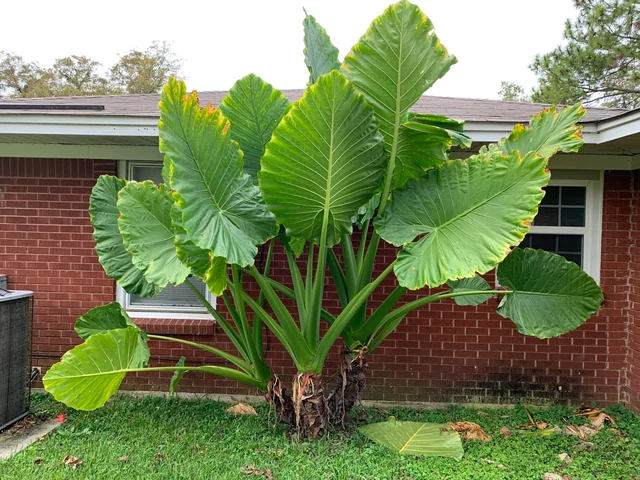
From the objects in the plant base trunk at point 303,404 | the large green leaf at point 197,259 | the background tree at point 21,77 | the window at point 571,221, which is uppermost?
the background tree at point 21,77

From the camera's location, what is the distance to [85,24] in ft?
122

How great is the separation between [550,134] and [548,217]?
66.9 inches

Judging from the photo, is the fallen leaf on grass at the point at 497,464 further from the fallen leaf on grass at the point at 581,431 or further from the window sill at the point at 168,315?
the window sill at the point at 168,315

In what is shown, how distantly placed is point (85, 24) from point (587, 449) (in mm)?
41976

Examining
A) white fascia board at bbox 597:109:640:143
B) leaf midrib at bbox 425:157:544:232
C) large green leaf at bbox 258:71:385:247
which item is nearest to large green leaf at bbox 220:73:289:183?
large green leaf at bbox 258:71:385:247

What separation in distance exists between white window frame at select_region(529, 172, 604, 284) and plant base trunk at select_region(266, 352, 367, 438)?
7.89ft

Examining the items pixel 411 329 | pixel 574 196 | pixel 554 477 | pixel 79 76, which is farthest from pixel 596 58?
pixel 79 76

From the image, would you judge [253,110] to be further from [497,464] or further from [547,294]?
[497,464]

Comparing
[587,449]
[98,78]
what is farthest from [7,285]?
[98,78]

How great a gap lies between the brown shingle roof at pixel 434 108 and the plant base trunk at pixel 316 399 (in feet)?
7.53

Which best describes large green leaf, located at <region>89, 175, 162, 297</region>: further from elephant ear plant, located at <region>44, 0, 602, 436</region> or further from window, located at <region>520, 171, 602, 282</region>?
window, located at <region>520, 171, 602, 282</region>

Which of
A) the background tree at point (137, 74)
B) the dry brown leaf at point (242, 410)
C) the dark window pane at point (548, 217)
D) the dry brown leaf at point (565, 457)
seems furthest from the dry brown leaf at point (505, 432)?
the background tree at point (137, 74)

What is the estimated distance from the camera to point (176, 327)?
5.08m

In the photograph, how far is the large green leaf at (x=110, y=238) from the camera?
4105 millimetres
